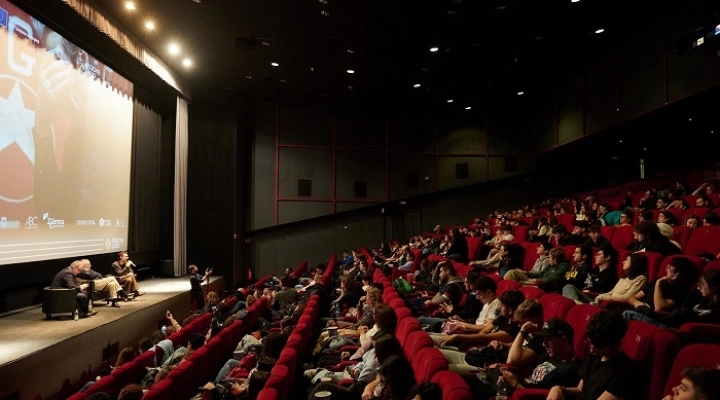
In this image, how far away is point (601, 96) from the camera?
27.6 ft

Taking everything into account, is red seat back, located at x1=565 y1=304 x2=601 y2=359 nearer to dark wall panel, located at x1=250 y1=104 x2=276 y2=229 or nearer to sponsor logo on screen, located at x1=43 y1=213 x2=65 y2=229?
sponsor logo on screen, located at x1=43 y1=213 x2=65 y2=229

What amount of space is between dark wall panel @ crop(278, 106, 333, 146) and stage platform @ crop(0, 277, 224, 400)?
208 inches

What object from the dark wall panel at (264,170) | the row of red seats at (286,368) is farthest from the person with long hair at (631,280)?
the dark wall panel at (264,170)

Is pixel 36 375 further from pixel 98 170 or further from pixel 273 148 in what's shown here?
pixel 273 148

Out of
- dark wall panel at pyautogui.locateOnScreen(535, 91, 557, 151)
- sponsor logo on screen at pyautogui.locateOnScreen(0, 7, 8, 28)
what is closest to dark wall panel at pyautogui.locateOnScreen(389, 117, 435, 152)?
dark wall panel at pyautogui.locateOnScreen(535, 91, 557, 151)

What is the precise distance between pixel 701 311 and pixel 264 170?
9491 millimetres

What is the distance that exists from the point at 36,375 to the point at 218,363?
4.69 ft

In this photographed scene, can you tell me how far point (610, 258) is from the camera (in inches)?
139

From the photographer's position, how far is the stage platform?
3.67m

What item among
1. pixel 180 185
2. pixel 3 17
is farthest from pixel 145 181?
pixel 3 17

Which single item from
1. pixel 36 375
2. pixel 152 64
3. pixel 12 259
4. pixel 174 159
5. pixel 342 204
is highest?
pixel 152 64

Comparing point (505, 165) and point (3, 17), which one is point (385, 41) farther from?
point (505, 165)

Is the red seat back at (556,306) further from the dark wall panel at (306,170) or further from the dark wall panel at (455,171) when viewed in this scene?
the dark wall panel at (455,171)

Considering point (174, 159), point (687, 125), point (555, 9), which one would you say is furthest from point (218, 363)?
point (687, 125)
